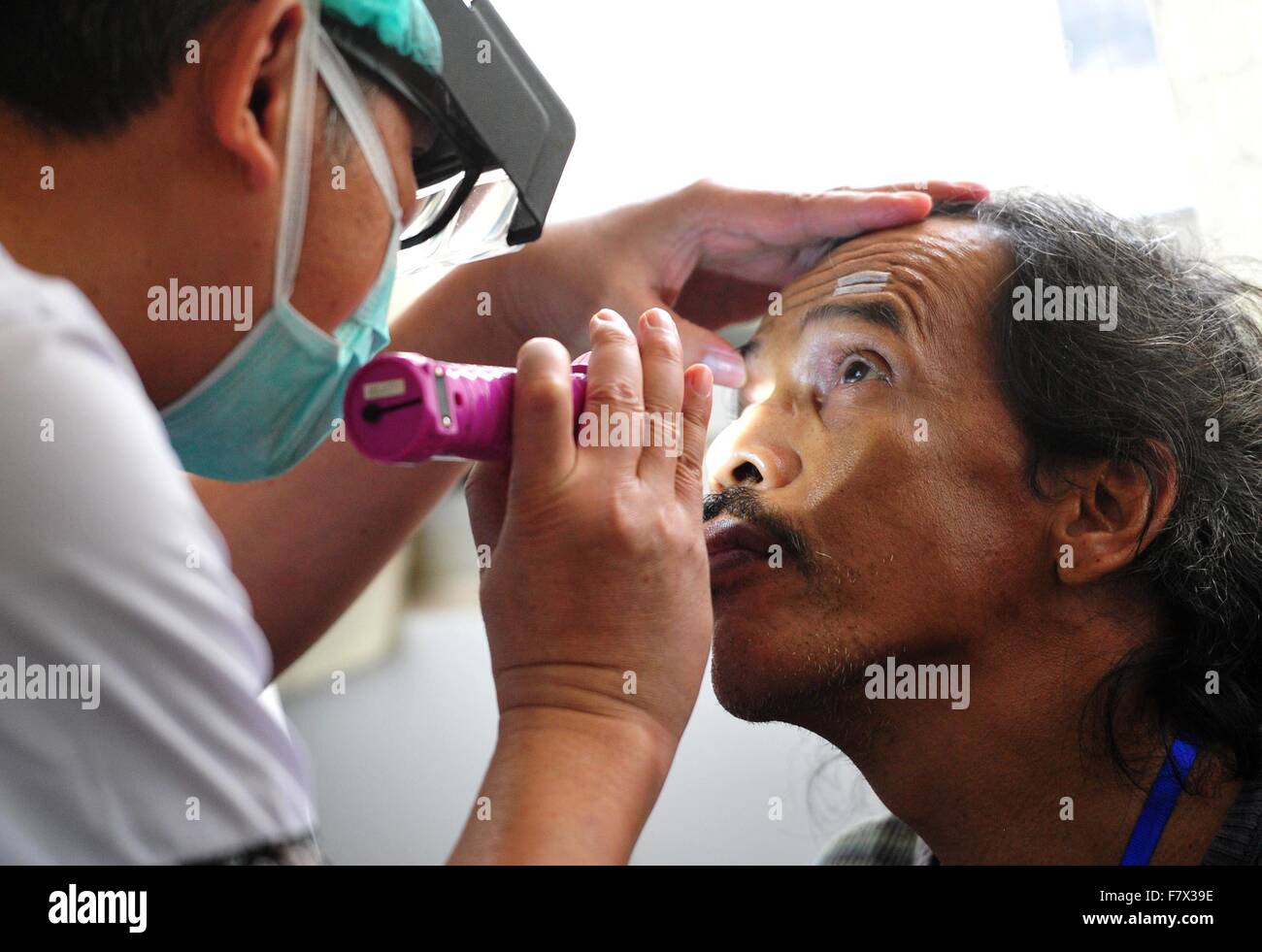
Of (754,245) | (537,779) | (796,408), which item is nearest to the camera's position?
(537,779)

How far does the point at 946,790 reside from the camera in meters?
1.24

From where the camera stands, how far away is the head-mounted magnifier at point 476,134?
3.45ft

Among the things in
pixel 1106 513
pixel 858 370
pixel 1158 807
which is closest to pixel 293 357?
pixel 858 370

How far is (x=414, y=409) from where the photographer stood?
811 mm

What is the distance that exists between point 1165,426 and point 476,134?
0.79 meters

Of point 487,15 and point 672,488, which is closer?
point 672,488

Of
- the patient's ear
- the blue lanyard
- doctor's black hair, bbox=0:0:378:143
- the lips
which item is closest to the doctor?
doctor's black hair, bbox=0:0:378:143

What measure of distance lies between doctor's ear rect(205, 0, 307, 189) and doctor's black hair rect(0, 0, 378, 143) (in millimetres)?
23

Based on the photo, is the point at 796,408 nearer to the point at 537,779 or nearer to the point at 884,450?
the point at 884,450

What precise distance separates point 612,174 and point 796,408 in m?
0.64

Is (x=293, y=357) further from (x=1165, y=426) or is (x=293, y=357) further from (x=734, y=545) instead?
(x=1165, y=426)

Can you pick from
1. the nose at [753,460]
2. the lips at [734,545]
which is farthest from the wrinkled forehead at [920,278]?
the lips at [734,545]

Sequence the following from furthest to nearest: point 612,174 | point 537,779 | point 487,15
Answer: point 612,174, point 487,15, point 537,779
